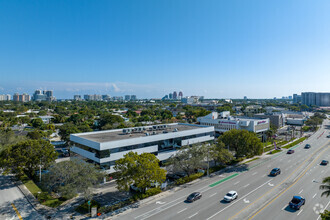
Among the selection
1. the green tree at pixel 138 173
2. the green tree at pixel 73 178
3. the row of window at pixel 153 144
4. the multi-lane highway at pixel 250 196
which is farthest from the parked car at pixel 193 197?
the row of window at pixel 153 144

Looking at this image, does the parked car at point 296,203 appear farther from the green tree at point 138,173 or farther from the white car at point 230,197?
the green tree at point 138,173

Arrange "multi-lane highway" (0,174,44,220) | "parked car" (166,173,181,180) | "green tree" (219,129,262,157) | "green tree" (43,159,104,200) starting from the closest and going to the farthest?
"multi-lane highway" (0,174,44,220)
"green tree" (43,159,104,200)
"parked car" (166,173,181,180)
"green tree" (219,129,262,157)

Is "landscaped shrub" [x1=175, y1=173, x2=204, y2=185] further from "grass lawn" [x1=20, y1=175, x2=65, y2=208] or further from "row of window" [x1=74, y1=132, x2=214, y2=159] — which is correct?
"grass lawn" [x1=20, y1=175, x2=65, y2=208]

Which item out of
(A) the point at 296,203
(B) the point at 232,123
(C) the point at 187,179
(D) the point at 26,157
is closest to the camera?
(A) the point at 296,203

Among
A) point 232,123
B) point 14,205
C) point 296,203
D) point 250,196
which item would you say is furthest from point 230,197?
point 232,123

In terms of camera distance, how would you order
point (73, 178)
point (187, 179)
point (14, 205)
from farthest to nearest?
A: 1. point (187, 179)
2. point (14, 205)
3. point (73, 178)

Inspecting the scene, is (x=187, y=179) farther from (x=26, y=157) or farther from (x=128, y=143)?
(x=26, y=157)

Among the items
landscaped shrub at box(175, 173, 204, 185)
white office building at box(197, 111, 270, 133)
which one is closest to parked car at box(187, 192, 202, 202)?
landscaped shrub at box(175, 173, 204, 185)
